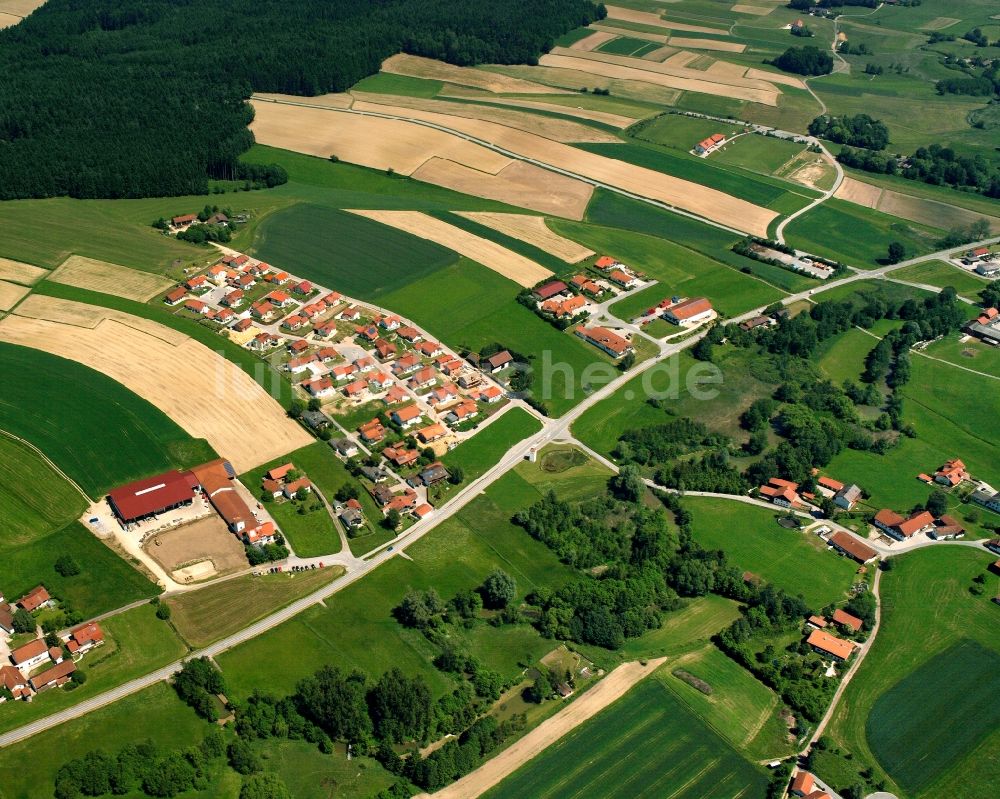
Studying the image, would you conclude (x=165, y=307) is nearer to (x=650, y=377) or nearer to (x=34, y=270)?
(x=34, y=270)

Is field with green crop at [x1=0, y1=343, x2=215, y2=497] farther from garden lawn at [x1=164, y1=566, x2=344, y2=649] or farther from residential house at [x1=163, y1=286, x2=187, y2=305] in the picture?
garden lawn at [x1=164, y1=566, x2=344, y2=649]

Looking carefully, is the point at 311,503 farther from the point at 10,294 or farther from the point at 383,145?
the point at 383,145

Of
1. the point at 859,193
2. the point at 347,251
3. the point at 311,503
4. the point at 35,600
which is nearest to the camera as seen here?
the point at 35,600

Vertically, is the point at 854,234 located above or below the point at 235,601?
above

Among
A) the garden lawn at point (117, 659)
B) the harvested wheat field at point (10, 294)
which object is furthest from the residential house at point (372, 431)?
the harvested wheat field at point (10, 294)

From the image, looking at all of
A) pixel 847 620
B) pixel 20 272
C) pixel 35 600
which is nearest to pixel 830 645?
pixel 847 620
